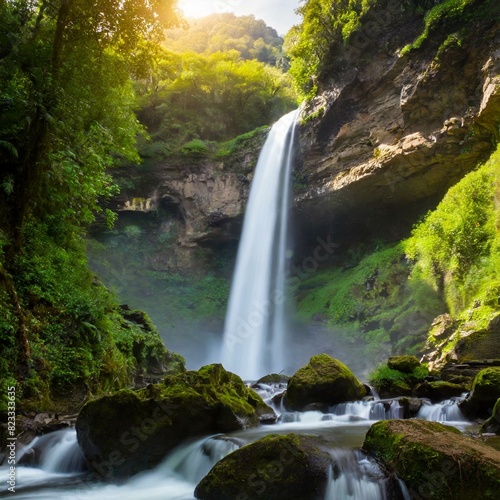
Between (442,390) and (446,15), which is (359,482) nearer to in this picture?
(442,390)

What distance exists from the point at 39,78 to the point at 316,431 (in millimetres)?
9032

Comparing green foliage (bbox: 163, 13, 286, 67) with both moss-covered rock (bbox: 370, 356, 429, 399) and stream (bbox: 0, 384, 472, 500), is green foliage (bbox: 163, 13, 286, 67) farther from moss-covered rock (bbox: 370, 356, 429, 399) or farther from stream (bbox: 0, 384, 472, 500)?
stream (bbox: 0, 384, 472, 500)

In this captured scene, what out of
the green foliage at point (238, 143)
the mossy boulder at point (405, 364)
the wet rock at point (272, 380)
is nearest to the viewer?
the mossy boulder at point (405, 364)

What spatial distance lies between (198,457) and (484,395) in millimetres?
5325

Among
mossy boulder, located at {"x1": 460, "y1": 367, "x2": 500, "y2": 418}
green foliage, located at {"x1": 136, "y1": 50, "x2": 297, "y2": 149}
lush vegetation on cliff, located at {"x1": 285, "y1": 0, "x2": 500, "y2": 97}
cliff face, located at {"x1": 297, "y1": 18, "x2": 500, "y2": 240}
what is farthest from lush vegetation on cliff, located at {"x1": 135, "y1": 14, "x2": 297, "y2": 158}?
mossy boulder, located at {"x1": 460, "y1": 367, "x2": 500, "y2": 418}

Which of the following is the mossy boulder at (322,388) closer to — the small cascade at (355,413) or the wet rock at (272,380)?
the small cascade at (355,413)

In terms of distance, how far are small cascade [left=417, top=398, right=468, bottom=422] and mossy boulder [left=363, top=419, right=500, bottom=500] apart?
11.5 feet

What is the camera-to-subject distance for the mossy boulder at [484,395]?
736cm

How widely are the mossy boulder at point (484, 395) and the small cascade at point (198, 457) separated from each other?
4.62 m

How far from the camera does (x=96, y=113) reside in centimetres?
1099

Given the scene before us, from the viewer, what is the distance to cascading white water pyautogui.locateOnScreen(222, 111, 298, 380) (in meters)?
23.8

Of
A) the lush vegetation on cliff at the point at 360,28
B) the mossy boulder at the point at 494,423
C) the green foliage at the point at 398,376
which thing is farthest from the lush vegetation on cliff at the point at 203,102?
the mossy boulder at the point at 494,423

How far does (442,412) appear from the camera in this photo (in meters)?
7.87

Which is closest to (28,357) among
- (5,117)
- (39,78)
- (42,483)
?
(42,483)
